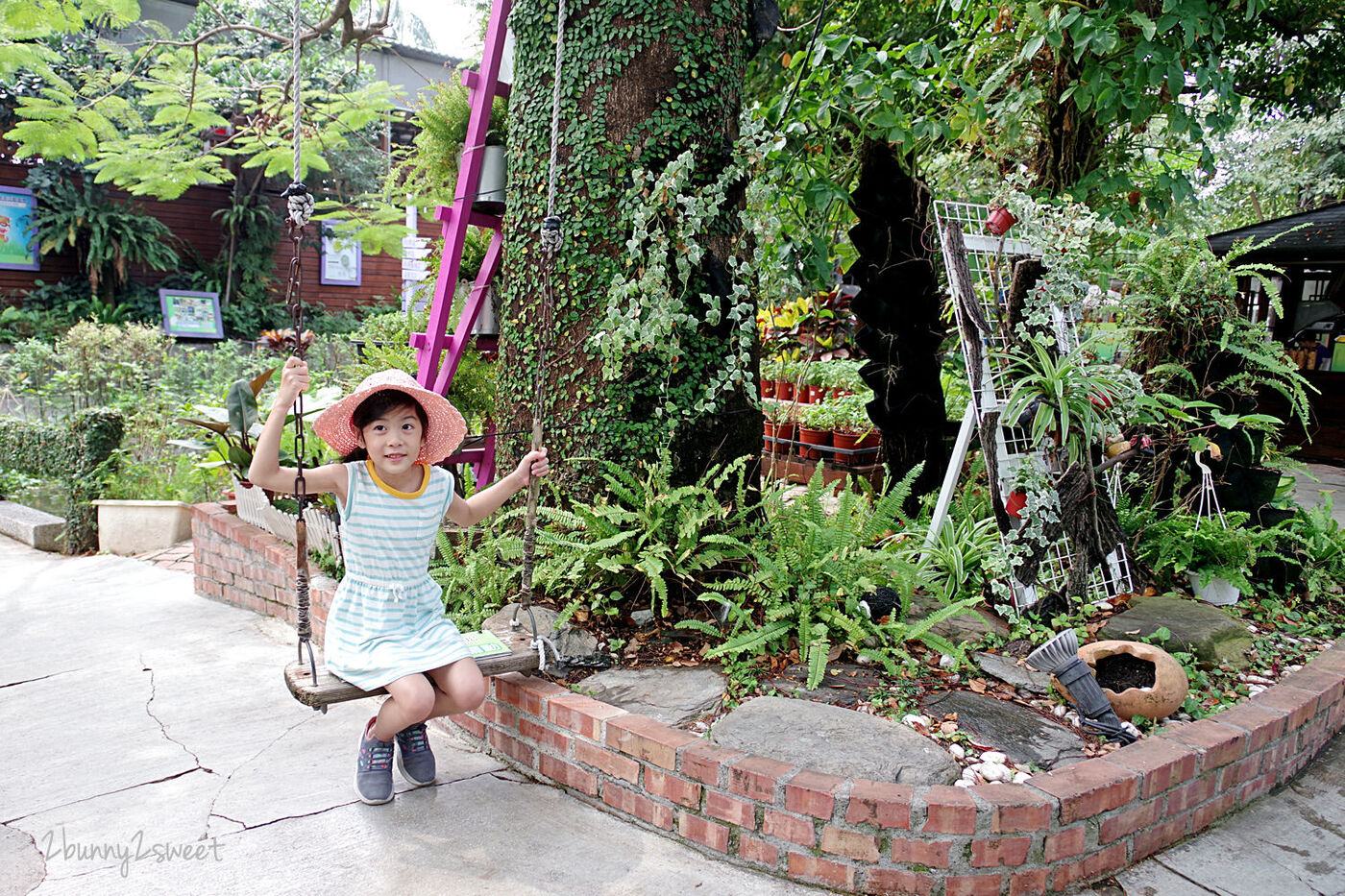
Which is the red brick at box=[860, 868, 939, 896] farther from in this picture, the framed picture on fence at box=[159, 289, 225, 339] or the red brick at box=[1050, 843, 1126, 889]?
the framed picture on fence at box=[159, 289, 225, 339]

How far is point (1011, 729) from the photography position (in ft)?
9.66

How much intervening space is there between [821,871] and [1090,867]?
0.83 m

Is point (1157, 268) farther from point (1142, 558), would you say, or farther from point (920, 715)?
point (920, 715)

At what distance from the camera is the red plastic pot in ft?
14.0

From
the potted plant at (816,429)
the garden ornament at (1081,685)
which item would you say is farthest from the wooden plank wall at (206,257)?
the garden ornament at (1081,685)

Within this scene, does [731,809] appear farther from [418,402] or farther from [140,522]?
[140,522]

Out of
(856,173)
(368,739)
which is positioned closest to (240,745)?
(368,739)

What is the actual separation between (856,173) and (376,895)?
4.88m

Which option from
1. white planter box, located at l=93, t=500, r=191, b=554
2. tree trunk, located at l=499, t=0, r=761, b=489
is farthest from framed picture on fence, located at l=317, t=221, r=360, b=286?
tree trunk, located at l=499, t=0, r=761, b=489

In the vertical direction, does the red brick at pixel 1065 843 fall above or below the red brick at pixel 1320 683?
below

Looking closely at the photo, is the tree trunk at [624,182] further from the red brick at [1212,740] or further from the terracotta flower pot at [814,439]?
the terracotta flower pot at [814,439]

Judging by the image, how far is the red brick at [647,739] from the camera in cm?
266

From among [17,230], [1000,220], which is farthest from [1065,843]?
[17,230]

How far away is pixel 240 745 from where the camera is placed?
3182 mm
